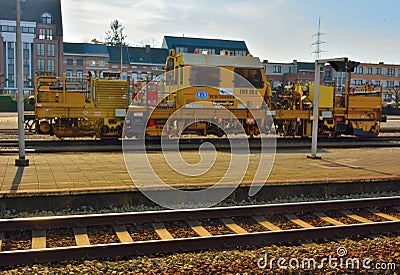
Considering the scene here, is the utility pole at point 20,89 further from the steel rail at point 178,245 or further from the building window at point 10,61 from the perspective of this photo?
the building window at point 10,61

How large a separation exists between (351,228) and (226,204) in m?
2.55

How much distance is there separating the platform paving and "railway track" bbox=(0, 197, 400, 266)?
3.58 ft

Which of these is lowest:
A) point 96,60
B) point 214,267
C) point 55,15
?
point 214,267

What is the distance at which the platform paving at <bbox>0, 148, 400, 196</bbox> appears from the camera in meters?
8.32

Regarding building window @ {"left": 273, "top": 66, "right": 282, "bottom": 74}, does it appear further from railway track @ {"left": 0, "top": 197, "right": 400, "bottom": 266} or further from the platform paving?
railway track @ {"left": 0, "top": 197, "right": 400, "bottom": 266}

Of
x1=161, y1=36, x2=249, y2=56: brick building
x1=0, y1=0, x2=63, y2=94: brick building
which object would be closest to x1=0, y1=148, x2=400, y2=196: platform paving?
x1=0, y1=0, x2=63, y2=94: brick building

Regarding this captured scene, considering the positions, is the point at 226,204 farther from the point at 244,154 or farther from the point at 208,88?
the point at 208,88

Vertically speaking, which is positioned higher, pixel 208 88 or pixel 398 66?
pixel 398 66

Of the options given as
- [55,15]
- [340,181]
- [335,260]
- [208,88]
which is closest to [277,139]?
[208,88]

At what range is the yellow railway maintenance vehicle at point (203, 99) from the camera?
17.1 meters

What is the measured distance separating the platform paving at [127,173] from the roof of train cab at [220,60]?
4.88m

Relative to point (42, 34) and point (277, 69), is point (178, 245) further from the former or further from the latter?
point (277, 69)

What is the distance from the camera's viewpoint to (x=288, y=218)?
25.6 ft

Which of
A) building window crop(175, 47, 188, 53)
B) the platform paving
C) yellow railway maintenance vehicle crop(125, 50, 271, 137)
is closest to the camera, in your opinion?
the platform paving
